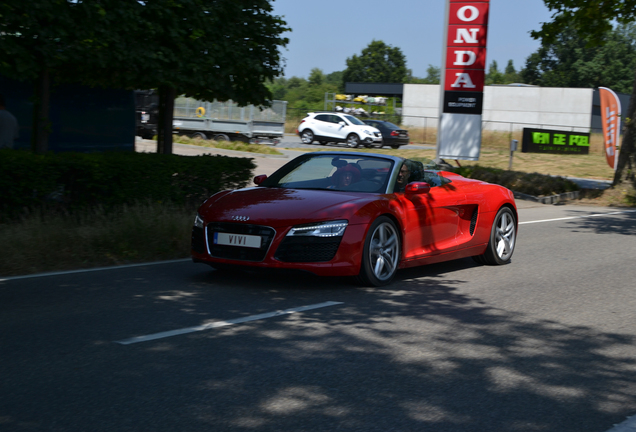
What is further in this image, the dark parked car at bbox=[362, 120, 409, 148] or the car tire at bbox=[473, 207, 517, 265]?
the dark parked car at bbox=[362, 120, 409, 148]

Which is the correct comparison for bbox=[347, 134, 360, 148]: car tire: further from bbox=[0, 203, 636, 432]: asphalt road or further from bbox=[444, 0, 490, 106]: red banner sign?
bbox=[0, 203, 636, 432]: asphalt road

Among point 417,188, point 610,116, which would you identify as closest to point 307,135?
point 610,116

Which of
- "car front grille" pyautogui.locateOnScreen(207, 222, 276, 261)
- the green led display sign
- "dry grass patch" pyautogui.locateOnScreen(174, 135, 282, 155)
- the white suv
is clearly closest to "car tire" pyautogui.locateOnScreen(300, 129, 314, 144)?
the white suv

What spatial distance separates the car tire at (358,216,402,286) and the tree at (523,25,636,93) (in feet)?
325

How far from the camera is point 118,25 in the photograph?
11.9 meters

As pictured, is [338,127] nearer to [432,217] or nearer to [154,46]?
[154,46]

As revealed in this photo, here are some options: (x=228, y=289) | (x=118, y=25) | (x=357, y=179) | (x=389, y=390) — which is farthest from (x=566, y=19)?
(x=389, y=390)

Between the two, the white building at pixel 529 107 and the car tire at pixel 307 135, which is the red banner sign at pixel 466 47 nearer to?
the car tire at pixel 307 135

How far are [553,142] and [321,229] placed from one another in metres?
32.9

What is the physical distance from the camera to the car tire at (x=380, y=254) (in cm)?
758

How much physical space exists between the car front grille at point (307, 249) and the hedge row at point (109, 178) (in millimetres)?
4466

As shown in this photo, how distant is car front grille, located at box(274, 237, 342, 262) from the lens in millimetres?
7246

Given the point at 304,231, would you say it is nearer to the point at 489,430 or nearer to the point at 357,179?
the point at 357,179

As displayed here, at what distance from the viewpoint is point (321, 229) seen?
7285 mm
